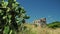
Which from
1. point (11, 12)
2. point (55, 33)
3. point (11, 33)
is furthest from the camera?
point (55, 33)

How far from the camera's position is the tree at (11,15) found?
506 inches

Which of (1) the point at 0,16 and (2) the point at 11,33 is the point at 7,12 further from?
(2) the point at 11,33

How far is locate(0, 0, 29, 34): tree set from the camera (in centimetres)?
1286

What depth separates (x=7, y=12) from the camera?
519 inches

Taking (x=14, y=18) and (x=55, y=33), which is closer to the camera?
(x=14, y=18)

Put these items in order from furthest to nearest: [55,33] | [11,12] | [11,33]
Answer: [55,33], [11,12], [11,33]

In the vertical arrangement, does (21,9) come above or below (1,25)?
above

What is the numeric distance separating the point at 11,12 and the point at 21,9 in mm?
657

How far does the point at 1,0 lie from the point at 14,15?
1.24m

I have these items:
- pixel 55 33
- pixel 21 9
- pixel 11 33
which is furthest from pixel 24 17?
pixel 55 33

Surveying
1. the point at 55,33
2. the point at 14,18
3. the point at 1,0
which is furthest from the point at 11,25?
the point at 55,33

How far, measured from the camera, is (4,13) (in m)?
13.2

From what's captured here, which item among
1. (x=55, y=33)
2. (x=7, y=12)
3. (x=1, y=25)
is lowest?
(x=55, y=33)

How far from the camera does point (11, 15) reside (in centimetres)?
1323
